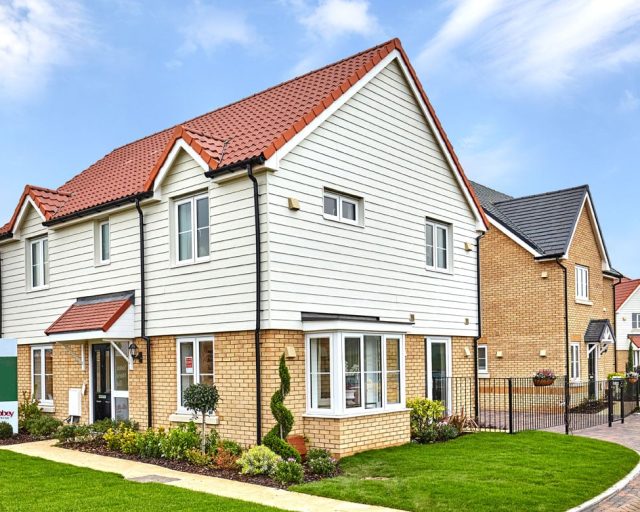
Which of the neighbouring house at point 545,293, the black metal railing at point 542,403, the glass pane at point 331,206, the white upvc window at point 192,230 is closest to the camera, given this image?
the white upvc window at point 192,230

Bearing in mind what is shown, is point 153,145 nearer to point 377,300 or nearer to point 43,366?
point 43,366

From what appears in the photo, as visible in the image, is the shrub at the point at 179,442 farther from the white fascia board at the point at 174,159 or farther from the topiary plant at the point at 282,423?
the white fascia board at the point at 174,159

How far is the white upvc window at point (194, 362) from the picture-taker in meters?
15.4

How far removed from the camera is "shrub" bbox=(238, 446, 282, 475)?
12.7 metres

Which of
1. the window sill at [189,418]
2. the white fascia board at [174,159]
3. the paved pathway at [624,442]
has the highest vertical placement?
the white fascia board at [174,159]

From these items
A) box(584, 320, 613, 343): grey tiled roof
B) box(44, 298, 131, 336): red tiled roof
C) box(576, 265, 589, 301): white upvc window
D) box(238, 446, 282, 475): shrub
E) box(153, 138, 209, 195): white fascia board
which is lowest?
box(238, 446, 282, 475): shrub

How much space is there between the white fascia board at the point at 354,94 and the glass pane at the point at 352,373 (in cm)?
398

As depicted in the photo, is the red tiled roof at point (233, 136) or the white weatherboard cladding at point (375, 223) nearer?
the white weatherboard cladding at point (375, 223)

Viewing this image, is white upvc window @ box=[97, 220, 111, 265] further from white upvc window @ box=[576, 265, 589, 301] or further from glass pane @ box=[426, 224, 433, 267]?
white upvc window @ box=[576, 265, 589, 301]

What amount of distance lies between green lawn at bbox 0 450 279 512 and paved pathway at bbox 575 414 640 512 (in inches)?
207

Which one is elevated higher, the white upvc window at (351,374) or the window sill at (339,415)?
the white upvc window at (351,374)

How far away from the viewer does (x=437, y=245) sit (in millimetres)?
19828

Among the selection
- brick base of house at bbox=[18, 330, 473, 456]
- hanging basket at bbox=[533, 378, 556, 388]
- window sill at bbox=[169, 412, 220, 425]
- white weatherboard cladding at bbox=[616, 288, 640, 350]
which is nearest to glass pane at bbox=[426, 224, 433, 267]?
brick base of house at bbox=[18, 330, 473, 456]

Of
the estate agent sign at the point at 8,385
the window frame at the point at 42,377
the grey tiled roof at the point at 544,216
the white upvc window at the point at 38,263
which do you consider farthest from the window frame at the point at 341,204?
the grey tiled roof at the point at 544,216
